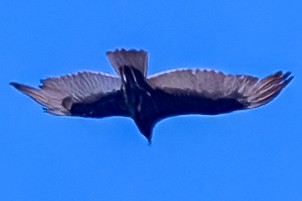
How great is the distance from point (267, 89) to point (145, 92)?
154cm

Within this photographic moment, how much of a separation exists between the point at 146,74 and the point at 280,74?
1.62 m

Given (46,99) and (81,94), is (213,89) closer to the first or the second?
(81,94)

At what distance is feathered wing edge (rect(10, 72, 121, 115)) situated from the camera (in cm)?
1939

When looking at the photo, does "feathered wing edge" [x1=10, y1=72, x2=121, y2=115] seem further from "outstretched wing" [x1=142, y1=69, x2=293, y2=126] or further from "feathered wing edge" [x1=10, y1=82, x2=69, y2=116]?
"outstretched wing" [x1=142, y1=69, x2=293, y2=126]

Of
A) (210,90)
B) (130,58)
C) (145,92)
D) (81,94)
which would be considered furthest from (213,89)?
(81,94)

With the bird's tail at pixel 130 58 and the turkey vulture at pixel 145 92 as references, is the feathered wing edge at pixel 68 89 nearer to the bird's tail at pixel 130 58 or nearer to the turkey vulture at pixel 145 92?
the turkey vulture at pixel 145 92

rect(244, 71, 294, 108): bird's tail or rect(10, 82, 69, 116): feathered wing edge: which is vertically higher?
rect(10, 82, 69, 116): feathered wing edge

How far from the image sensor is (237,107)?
1884 centimetres

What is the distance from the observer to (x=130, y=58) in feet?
60.5

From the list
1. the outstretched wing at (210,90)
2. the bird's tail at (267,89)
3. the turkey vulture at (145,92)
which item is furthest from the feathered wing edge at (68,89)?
the bird's tail at (267,89)

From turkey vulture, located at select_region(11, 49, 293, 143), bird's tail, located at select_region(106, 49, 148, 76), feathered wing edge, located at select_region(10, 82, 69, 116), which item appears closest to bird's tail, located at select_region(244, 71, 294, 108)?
turkey vulture, located at select_region(11, 49, 293, 143)

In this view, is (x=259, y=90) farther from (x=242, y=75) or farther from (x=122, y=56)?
(x=122, y=56)

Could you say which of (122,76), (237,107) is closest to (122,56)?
(122,76)

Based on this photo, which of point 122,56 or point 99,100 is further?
point 99,100
